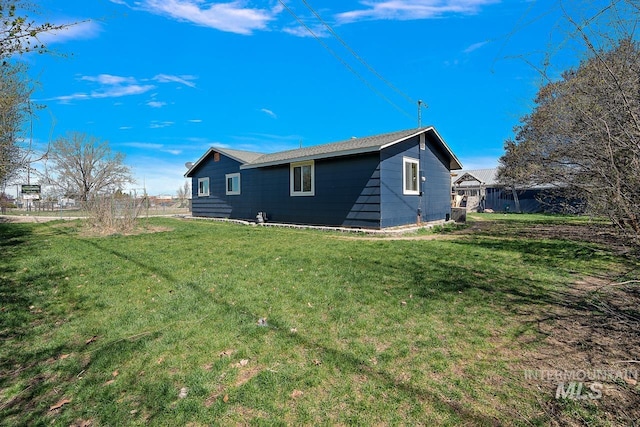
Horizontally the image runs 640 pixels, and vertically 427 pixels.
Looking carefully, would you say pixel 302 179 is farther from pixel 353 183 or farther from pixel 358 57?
pixel 358 57

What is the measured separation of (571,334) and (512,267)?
2708 millimetres

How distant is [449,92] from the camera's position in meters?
15.0

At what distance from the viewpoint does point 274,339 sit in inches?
113

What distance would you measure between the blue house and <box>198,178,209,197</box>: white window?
2.31 m

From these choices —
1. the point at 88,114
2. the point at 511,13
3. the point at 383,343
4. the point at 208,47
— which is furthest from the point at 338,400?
the point at 88,114

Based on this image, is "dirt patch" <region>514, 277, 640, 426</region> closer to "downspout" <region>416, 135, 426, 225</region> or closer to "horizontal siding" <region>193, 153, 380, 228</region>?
"horizontal siding" <region>193, 153, 380, 228</region>

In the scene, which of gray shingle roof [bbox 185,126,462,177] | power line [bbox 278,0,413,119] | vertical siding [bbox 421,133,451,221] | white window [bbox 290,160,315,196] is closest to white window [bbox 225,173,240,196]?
gray shingle roof [bbox 185,126,462,177]

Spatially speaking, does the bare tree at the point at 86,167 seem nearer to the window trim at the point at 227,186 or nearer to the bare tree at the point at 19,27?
the window trim at the point at 227,186

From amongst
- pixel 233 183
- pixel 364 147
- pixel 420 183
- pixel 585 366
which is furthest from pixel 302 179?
pixel 585 366

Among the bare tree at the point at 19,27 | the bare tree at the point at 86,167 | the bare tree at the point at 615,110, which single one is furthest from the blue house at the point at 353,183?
the bare tree at the point at 86,167

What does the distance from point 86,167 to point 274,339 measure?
3845 cm

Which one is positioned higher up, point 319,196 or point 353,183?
point 353,183

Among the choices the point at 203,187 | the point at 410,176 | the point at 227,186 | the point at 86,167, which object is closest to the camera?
the point at 410,176

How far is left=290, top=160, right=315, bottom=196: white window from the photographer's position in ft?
39.6
